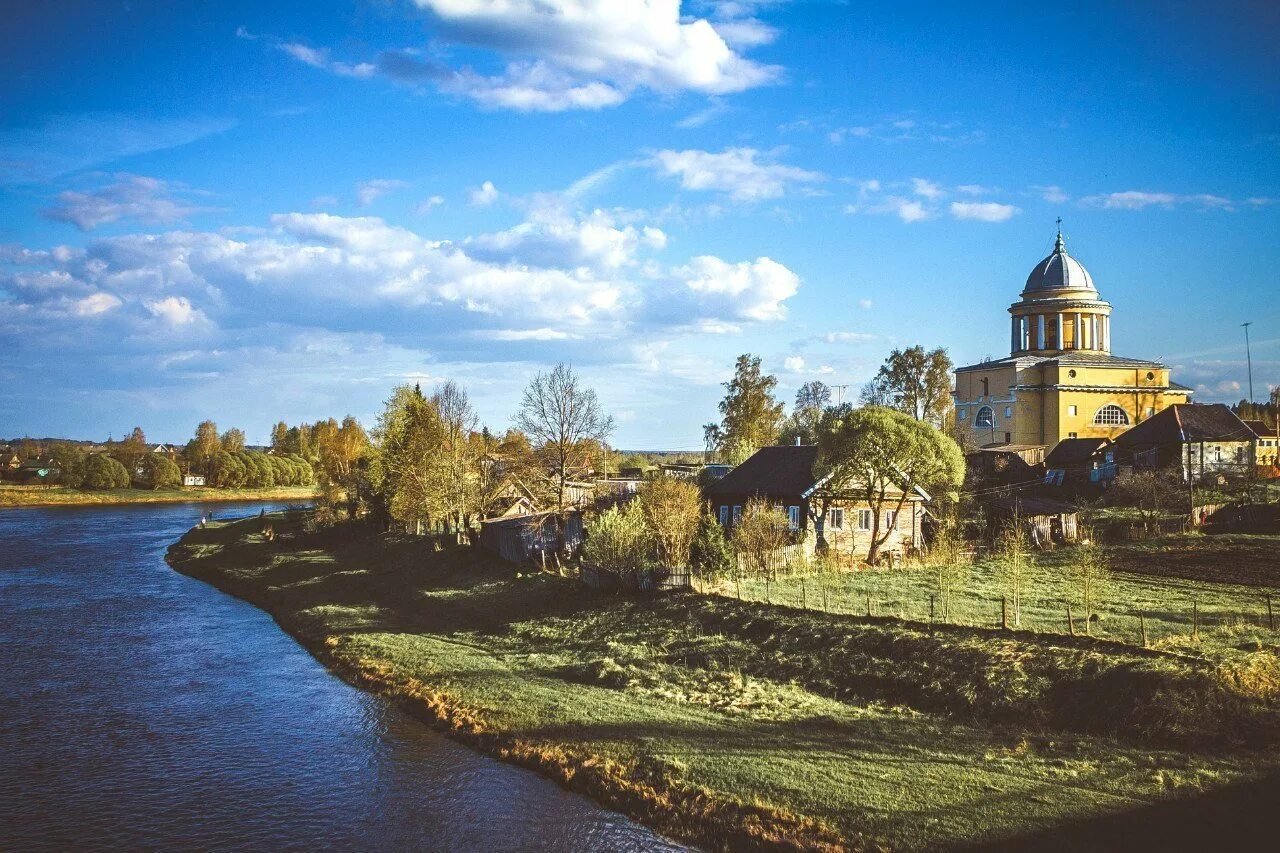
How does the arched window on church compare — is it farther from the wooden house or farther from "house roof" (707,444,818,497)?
"house roof" (707,444,818,497)

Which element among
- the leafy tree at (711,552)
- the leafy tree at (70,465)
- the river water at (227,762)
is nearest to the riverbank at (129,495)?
the leafy tree at (70,465)

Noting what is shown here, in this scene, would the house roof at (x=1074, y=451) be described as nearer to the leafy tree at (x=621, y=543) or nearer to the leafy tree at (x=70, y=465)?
the leafy tree at (x=621, y=543)

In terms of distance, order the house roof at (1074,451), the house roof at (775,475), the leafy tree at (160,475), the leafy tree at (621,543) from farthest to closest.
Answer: the leafy tree at (160,475) → the house roof at (1074,451) → the house roof at (775,475) → the leafy tree at (621,543)

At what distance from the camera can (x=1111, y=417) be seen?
248 ft

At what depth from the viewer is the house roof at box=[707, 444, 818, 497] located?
45.6 metres

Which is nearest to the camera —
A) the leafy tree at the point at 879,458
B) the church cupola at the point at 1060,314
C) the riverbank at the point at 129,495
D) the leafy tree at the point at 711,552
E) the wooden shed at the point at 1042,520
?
the leafy tree at the point at 711,552

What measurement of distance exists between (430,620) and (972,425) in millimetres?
56570

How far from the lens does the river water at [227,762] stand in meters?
18.4

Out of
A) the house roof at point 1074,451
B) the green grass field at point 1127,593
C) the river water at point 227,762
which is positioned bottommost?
the river water at point 227,762

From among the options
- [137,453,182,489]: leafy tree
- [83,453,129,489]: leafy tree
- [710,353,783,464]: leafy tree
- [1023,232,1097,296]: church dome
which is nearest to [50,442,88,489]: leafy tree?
[83,453,129,489]: leafy tree

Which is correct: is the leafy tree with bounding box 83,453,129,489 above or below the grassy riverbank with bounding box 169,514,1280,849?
above

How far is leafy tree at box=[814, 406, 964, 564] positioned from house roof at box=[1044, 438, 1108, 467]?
79.5 feet

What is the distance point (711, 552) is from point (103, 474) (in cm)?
12170

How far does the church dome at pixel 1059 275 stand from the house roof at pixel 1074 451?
20815 mm
